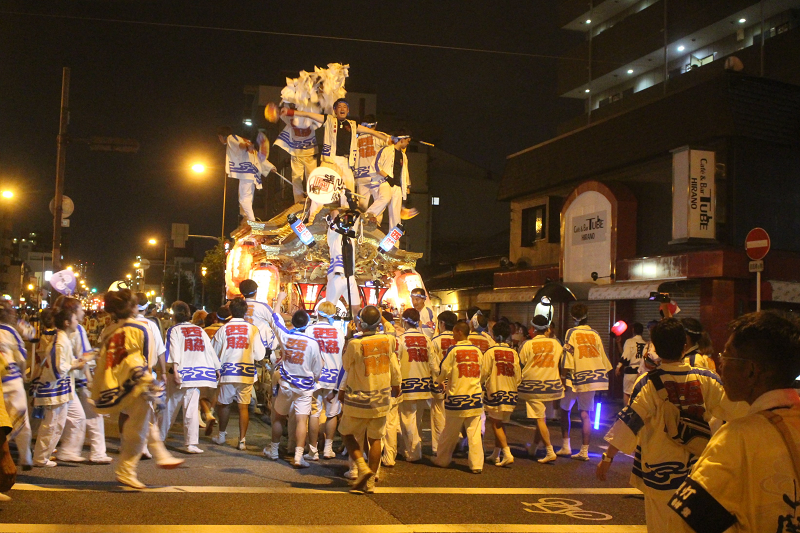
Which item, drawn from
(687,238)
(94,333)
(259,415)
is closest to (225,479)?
(259,415)

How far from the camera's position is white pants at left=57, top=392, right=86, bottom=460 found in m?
8.15

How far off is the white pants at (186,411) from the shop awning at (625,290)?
1067 cm

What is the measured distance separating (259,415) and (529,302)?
1088 cm

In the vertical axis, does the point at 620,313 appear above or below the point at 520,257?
below

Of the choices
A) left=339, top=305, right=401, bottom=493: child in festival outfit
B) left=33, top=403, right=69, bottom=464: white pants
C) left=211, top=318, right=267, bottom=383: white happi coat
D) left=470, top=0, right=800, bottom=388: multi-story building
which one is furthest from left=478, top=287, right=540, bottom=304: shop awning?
left=33, top=403, right=69, bottom=464: white pants

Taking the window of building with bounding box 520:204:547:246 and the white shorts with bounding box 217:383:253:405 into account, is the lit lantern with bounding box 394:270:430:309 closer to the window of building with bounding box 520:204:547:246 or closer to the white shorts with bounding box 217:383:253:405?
the white shorts with bounding box 217:383:253:405

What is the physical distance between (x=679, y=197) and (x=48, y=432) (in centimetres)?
1308

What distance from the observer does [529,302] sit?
2180 cm

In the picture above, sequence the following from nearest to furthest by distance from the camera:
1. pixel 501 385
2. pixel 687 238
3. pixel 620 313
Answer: pixel 501 385 < pixel 687 238 < pixel 620 313

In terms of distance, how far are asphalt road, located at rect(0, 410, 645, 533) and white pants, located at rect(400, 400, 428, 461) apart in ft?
0.71

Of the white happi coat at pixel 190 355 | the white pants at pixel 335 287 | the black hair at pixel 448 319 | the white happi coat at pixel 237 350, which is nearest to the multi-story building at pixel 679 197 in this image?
the white pants at pixel 335 287

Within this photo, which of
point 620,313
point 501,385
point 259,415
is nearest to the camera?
point 501,385

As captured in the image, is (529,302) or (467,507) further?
(529,302)

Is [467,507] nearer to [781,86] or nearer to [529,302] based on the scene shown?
[781,86]
